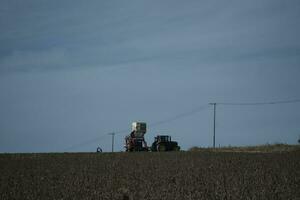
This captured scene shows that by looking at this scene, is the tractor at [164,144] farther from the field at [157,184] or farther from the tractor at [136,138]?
the field at [157,184]

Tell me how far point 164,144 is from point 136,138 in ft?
10.7

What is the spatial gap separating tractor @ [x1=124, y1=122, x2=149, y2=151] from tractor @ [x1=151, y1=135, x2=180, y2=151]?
1082 mm

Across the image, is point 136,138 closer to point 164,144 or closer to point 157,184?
point 164,144

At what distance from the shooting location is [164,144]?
51.6m

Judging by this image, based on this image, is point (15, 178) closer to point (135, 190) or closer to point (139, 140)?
point (135, 190)

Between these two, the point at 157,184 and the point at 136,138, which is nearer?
the point at 157,184

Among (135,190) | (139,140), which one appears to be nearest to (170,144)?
(139,140)

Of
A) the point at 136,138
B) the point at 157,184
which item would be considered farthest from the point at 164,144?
the point at 157,184

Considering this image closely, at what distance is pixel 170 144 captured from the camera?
5175 cm

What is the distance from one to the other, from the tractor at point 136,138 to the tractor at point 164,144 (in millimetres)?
1082

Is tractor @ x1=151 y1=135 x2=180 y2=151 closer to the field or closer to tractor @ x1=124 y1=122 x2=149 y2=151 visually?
tractor @ x1=124 y1=122 x2=149 y2=151

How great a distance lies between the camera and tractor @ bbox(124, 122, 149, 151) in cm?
5141

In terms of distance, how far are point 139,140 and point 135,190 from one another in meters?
38.4

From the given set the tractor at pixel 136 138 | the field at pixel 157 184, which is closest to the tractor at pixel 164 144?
the tractor at pixel 136 138
